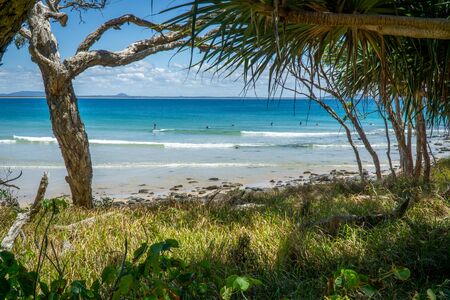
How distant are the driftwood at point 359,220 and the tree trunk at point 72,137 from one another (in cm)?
388

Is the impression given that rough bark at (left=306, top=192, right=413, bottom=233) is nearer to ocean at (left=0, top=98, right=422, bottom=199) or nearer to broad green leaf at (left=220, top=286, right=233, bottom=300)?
broad green leaf at (left=220, top=286, right=233, bottom=300)

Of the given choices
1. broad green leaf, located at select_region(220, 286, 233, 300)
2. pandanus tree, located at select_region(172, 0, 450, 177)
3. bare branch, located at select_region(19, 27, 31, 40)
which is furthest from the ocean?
broad green leaf, located at select_region(220, 286, 233, 300)

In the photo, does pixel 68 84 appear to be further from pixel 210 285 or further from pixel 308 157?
pixel 308 157

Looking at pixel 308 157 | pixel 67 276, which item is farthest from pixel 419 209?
pixel 308 157

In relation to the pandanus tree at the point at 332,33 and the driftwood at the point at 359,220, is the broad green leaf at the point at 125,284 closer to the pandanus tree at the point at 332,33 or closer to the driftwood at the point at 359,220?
the pandanus tree at the point at 332,33

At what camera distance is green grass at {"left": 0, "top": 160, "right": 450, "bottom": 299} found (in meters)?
2.86

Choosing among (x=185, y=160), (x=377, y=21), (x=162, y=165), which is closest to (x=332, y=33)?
(x=377, y=21)

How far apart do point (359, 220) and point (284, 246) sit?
0.87 metres

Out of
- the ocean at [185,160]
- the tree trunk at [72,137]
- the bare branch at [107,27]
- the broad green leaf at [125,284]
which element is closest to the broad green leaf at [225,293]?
the broad green leaf at [125,284]

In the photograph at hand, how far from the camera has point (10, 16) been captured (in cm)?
147

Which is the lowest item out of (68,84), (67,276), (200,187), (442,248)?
(200,187)

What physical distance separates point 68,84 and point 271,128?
1114 inches

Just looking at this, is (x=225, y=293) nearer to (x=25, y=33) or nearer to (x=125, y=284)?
(x=125, y=284)

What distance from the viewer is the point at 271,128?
34.2 m
